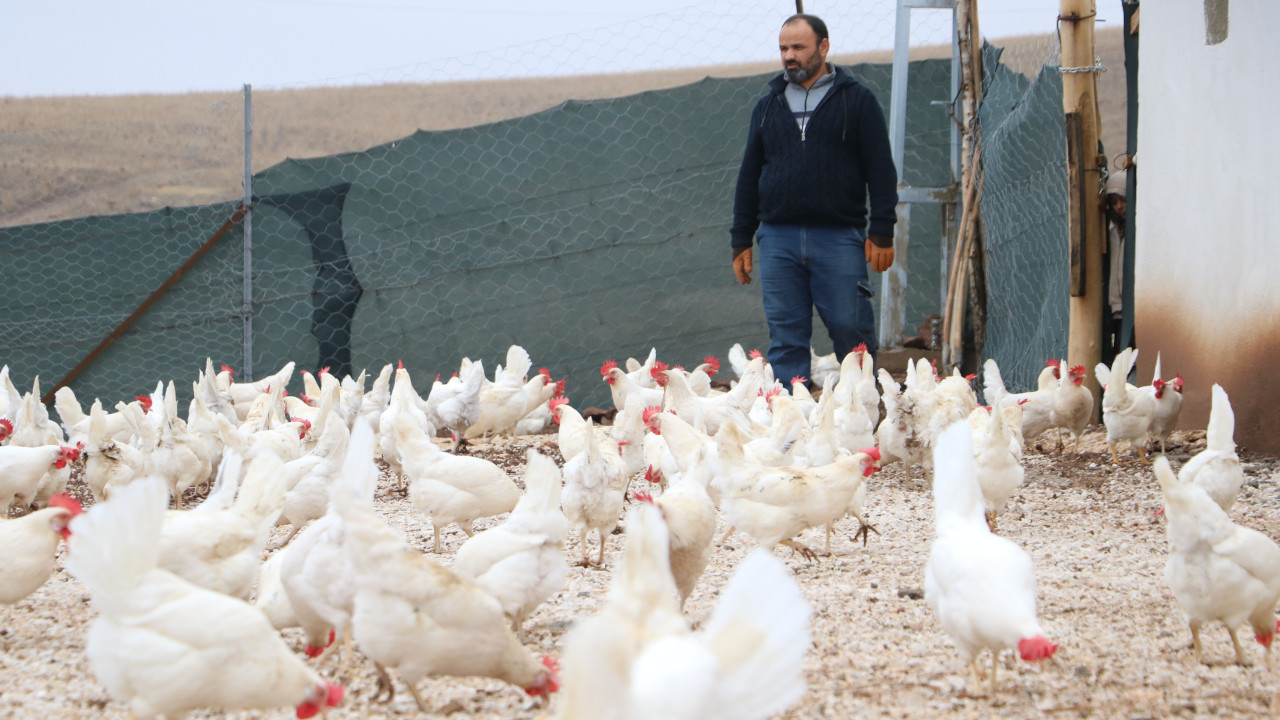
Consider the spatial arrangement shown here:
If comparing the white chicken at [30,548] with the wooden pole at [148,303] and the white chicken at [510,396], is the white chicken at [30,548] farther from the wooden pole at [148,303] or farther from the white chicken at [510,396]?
the wooden pole at [148,303]

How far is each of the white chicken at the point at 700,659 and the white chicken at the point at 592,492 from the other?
2477 mm

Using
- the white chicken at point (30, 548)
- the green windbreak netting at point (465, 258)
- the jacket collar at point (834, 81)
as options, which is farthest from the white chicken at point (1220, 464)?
the green windbreak netting at point (465, 258)

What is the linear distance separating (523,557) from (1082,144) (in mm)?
4603

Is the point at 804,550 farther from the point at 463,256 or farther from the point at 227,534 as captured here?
the point at 463,256

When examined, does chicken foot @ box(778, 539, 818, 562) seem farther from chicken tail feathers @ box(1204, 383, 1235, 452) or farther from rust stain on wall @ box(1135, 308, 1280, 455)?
rust stain on wall @ box(1135, 308, 1280, 455)

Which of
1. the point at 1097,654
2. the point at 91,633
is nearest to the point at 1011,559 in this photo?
the point at 1097,654

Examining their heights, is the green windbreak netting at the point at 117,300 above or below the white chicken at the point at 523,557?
above

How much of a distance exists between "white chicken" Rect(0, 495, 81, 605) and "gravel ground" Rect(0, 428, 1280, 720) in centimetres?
20

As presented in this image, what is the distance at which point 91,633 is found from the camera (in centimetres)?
257

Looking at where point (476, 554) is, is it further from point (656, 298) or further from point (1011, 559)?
point (656, 298)

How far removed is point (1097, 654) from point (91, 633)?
2.72 m

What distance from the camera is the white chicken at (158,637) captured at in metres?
2.49

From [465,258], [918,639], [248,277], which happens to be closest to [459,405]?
[465,258]

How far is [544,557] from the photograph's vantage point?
11.3ft
